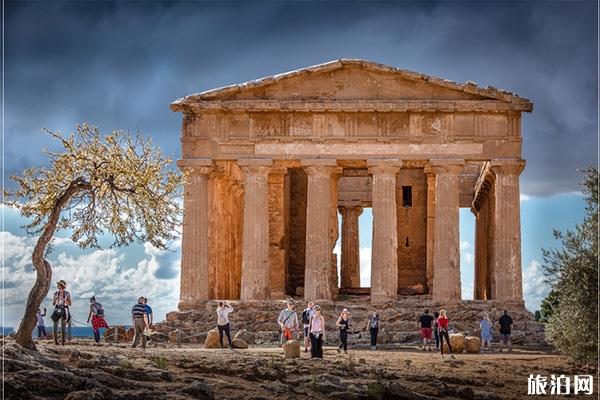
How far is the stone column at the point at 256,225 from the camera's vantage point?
44.9 meters

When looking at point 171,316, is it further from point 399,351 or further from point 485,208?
point 485,208

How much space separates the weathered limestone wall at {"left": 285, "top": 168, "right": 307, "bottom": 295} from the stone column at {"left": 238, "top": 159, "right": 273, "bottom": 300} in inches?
250

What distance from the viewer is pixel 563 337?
30344 millimetres

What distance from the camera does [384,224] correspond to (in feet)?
147

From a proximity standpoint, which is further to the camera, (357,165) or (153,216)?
(357,165)

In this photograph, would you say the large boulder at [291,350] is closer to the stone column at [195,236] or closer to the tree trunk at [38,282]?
the tree trunk at [38,282]

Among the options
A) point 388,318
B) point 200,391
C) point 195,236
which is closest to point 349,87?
point 195,236

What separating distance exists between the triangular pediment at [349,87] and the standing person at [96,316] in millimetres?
10406

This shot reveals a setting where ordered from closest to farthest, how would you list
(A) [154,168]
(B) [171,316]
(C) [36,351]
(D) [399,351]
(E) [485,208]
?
Answer: 1. (C) [36,351]
2. (A) [154,168]
3. (D) [399,351]
4. (B) [171,316]
5. (E) [485,208]

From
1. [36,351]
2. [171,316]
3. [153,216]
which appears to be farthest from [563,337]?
[171,316]

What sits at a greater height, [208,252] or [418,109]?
[418,109]

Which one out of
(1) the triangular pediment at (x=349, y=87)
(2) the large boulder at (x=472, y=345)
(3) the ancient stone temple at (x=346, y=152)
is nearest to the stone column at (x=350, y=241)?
(3) the ancient stone temple at (x=346, y=152)

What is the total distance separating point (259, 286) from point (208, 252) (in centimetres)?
249

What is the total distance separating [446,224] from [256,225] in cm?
735
